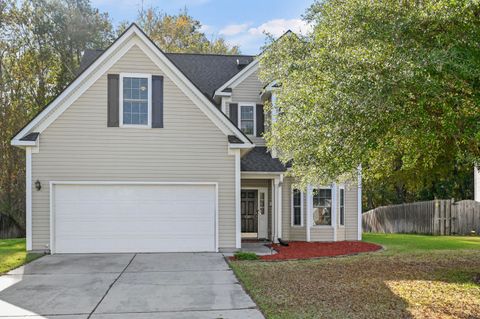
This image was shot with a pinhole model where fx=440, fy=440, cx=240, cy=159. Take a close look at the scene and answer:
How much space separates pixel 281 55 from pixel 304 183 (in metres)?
3.18

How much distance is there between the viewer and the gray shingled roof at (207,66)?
58.6 ft

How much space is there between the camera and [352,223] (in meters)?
16.8

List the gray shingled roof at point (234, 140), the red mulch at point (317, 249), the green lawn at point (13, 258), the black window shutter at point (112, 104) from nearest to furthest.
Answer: the green lawn at point (13, 258) → the red mulch at point (317, 249) → the black window shutter at point (112, 104) → the gray shingled roof at point (234, 140)

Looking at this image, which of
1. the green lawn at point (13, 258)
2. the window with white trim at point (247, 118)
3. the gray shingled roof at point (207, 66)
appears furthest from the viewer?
the gray shingled roof at point (207, 66)

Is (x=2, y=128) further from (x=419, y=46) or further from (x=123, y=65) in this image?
(x=419, y=46)

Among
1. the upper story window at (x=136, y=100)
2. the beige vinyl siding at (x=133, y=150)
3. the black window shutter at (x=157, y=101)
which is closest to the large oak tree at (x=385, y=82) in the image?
the beige vinyl siding at (x=133, y=150)

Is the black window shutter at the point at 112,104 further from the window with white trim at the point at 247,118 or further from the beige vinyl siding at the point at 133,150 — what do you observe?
the window with white trim at the point at 247,118

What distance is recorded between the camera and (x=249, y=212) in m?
16.9

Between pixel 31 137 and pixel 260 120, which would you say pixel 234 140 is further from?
pixel 31 137

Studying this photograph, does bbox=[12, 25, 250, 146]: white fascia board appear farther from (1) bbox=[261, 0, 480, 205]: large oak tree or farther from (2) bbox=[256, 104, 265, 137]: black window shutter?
(1) bbox=[261, 0, 480, 205]: large oak tree

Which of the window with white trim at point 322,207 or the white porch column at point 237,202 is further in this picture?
the window with white trim at point 322,207

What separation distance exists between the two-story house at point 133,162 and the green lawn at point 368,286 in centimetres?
282

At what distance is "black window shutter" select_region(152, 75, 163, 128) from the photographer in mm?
13406

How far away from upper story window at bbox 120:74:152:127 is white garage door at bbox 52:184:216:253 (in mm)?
1967
